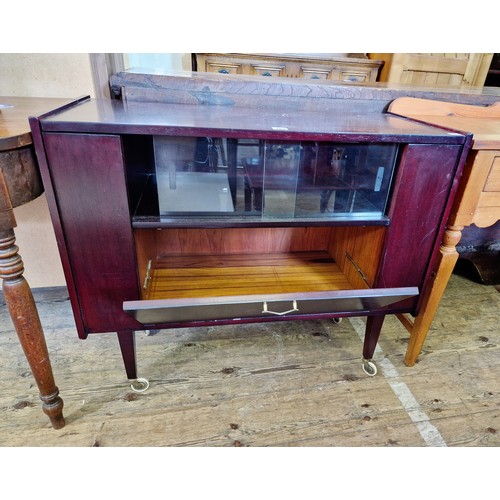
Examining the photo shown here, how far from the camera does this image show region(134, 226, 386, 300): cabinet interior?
102 centimetres

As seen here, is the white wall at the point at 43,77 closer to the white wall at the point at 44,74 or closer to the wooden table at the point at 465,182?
the white wall at the point at 44,74

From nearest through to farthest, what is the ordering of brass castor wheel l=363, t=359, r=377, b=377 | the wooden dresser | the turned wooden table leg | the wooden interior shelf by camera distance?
the turned wooden table leg → the wooden interior shelf → brass castor wheel l=363, t=359, r=377, b=377 → the wooden dresser

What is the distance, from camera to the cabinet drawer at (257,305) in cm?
77

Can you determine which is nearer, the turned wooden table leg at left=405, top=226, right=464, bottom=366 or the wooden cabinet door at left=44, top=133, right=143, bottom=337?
the wooden cabinet door at left=44, top=133, right=143, bottom=337

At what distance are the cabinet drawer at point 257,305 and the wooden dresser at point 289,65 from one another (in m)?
2.23

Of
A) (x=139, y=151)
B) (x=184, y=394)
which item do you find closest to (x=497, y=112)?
(x=139, y=151)

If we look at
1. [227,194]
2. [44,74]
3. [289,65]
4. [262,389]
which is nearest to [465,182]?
[227,194]

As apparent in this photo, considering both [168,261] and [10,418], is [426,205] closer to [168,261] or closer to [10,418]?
[168,261]

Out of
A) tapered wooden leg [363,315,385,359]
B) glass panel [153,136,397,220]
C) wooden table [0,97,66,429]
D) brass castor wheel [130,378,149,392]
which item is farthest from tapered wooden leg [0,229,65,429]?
tapered wooden leg [363,315,385,359]

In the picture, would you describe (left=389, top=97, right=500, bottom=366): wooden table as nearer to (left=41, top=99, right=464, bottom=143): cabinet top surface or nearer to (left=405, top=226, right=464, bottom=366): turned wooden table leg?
(left=405, top=226, right=464, bottom=366): turned wooden table leg

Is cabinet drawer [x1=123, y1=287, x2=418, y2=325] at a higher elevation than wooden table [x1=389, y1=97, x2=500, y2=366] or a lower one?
lower

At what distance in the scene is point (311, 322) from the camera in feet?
4.65

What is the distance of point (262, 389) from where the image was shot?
1104mm

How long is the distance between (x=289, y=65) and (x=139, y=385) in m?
2.61
